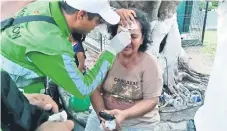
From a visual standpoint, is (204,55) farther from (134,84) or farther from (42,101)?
(42,101)

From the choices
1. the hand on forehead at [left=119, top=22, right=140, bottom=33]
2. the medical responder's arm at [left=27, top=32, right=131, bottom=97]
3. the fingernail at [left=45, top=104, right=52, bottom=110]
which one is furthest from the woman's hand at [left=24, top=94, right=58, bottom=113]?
the hand on forehead at [left=119, top=22, right=140, bottom=33]

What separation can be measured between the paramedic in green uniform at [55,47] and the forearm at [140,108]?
0.23 meters

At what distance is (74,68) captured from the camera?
1288 mm

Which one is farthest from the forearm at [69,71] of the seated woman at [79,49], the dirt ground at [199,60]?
the dirt ground at [199,60]

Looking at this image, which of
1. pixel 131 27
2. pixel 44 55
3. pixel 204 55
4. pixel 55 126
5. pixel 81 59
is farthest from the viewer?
pixel 204 55

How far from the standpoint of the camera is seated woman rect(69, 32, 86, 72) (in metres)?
1.42

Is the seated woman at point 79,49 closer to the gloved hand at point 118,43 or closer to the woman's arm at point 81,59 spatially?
the woman's arm at point 81,59

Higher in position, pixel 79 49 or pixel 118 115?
pixel 79 49

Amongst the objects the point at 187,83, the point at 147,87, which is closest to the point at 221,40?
the point at 147,87

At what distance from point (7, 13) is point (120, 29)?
46 cm

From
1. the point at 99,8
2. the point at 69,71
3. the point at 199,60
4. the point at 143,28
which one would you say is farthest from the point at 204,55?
the point at 69,71

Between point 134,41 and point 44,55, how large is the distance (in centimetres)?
41

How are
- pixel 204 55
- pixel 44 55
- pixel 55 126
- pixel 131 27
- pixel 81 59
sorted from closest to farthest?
1. pixel 44 55
2. pixel 55 126
3. pixel 131 27
4. pixel 81 59
5. pixel 204 55

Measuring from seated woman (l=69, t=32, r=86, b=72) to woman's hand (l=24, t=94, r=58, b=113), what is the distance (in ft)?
0.59
